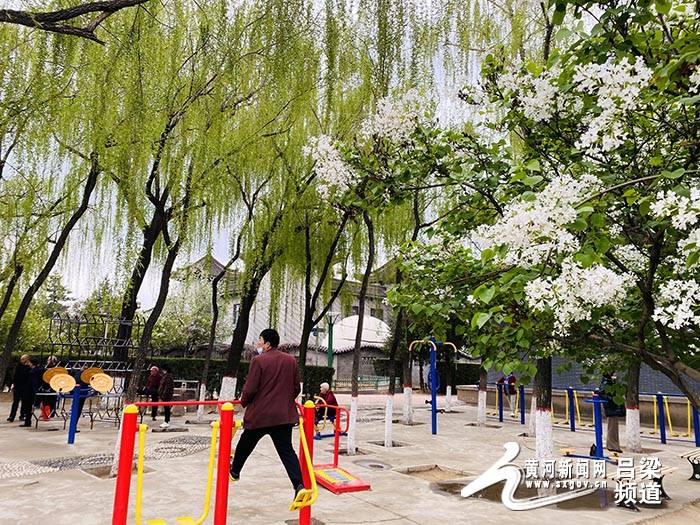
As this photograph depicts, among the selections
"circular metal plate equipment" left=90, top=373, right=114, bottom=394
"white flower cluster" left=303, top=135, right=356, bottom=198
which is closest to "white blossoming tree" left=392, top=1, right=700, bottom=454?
"white flower cluster" left=303, top=135, right=356, bottom=198

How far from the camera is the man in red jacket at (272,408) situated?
5.05 meters

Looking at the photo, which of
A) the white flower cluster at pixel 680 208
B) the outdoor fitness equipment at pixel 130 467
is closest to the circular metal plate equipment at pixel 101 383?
the outdoor fitness equipment at pixel 130 467

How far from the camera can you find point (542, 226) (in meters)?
3.23

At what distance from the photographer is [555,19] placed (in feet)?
10.0

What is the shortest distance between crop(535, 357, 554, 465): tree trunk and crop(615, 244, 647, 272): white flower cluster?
2.67 metres

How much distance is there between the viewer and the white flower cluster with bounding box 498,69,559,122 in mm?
4855

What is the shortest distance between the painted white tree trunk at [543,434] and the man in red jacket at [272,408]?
3635 mm

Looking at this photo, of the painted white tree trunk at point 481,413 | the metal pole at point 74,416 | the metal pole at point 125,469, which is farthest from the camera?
the painted white tree trunk at point 481,413

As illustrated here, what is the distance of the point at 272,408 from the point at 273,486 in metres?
2.51

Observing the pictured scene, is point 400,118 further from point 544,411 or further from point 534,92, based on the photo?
point 544,411

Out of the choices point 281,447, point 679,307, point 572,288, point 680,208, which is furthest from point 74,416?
point 680,208

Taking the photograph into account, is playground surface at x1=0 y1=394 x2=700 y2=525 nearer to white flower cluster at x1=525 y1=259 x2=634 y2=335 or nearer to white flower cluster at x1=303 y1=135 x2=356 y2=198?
white flower cluster at x1=525 y1=259 x2=634 y2=335

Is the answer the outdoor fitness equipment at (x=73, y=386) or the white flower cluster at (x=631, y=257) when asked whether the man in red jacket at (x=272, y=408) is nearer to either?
the white flower cluster at (x=631, y=257)

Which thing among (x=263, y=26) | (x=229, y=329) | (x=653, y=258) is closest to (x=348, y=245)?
(x=263, y=26)
